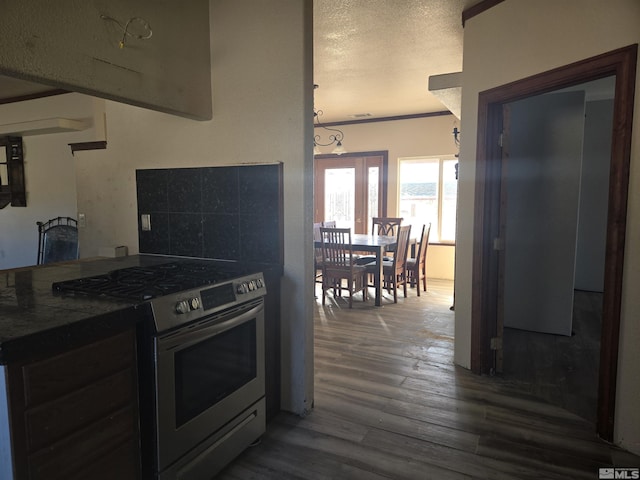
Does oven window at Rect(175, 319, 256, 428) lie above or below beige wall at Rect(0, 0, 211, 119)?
below

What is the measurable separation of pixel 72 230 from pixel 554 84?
4.75m

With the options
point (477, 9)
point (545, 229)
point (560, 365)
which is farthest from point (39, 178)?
point (560, 365)

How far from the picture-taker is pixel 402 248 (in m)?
5.41

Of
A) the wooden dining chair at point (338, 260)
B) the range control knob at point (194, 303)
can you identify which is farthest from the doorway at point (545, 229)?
the range control knob at point (194, 303)

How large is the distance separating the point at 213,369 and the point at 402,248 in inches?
154

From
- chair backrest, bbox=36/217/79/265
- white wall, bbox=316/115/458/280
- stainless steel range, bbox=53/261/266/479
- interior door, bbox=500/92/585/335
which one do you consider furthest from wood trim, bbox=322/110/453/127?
stainless steel range, bbox=53/261/266/479

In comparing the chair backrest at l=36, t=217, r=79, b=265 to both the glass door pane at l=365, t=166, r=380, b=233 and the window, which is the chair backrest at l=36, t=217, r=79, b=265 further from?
the window

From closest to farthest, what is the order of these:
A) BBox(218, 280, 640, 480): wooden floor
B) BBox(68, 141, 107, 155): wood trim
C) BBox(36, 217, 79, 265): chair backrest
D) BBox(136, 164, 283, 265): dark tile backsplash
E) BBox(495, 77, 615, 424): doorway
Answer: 1. BBox(218, 280, 640, 480): wooden floor
2. BBox(136, 164, 283, 265): dark tile backsplash
3. BBox(68, 141, 107, 155): wood trim
4. BBox(495, 77, 615, 424): doorway
5. BBox(36, 217, 79, 265): chair backrest

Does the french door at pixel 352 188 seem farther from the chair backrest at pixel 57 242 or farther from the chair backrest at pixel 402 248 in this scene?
the chair backrest at pixel 57 242

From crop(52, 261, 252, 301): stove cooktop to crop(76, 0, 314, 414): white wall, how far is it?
46 cm

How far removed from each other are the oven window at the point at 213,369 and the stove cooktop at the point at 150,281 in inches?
10.1

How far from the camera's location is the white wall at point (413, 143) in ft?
21.4

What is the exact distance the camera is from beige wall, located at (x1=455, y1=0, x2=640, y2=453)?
2021 mm

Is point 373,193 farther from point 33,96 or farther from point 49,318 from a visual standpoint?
point 49,318
